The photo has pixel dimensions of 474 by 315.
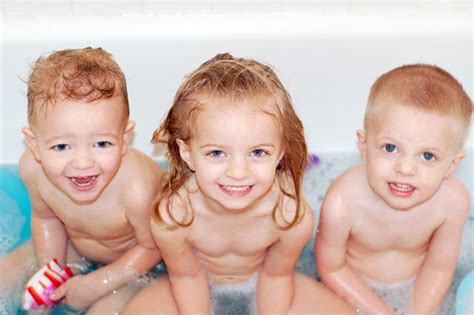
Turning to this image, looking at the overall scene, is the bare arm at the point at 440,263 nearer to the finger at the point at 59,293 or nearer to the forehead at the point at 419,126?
the forehead at the point at 419,126

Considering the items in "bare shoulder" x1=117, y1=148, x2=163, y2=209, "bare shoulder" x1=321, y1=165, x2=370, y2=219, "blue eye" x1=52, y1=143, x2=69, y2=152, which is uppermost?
"blue eye" x1=52, y1=143, x2=69, y2=152

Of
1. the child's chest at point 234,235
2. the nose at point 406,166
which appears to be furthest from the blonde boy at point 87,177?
the nose at point 406,166

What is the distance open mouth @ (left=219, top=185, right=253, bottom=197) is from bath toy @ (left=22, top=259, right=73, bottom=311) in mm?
417

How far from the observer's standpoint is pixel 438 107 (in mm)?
1420

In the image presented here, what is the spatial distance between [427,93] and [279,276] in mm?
420

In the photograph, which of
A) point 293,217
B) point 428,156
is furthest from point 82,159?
point 428,156

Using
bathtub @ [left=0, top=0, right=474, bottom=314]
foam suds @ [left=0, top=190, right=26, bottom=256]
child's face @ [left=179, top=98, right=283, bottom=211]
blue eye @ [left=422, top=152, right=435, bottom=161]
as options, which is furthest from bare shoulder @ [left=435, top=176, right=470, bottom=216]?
foam suds @ [left=0, top=190, right=26, bottom=256]

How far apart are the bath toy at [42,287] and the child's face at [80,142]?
0.18 m

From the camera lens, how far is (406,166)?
4.71 feet

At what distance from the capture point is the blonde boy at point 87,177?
4.66 feet

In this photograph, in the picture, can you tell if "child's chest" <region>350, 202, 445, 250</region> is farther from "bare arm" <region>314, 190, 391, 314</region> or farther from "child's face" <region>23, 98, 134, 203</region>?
"child's face" <region>23, 98, 134, 203</region>

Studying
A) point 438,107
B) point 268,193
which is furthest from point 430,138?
point 268,193

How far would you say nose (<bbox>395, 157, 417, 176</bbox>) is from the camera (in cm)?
143

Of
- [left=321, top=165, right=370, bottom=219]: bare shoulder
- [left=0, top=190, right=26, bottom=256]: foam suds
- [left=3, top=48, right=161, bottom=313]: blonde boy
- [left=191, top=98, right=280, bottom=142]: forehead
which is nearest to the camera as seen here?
[left=191, top=98, right=280, bottom=142]: forehead
